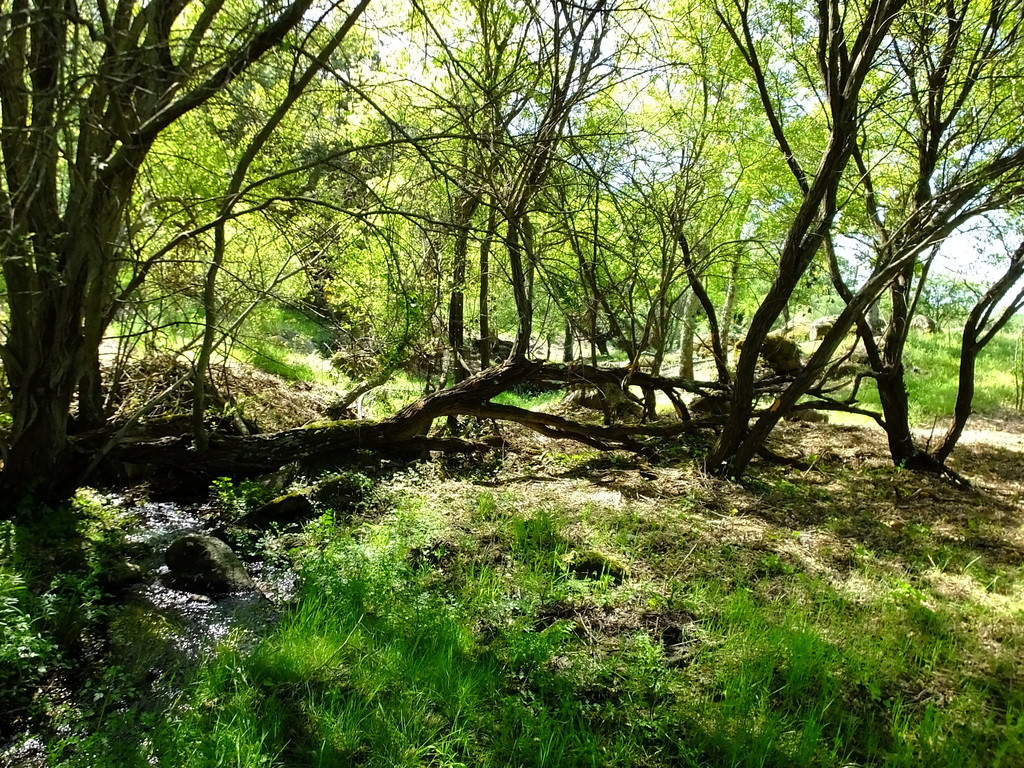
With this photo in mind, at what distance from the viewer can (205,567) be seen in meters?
3.96

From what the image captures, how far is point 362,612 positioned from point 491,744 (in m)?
1.23

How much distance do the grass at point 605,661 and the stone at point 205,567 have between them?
439 mm

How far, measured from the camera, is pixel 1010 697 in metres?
2.95

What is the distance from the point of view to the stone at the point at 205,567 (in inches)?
154

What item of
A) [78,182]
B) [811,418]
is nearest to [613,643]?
[78,182]

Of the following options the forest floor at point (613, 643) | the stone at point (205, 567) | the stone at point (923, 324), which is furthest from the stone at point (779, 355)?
the stone at point (205, 567)

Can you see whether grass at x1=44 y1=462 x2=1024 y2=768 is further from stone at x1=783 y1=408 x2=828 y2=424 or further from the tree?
stone at x1=783 y1=408 x2=828 y2=424

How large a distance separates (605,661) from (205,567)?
8.78 ft

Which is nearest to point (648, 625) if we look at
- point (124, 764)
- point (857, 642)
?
point (857, 642)

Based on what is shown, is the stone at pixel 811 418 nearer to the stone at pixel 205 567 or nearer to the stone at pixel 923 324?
the stone at pixel 205 567

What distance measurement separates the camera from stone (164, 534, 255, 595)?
3.91m

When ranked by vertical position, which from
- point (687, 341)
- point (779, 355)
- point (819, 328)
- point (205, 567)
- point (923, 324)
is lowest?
point (205, 567)

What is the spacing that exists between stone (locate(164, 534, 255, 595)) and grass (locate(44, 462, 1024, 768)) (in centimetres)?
44

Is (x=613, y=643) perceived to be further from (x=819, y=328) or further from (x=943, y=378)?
(x=819, y=328)
